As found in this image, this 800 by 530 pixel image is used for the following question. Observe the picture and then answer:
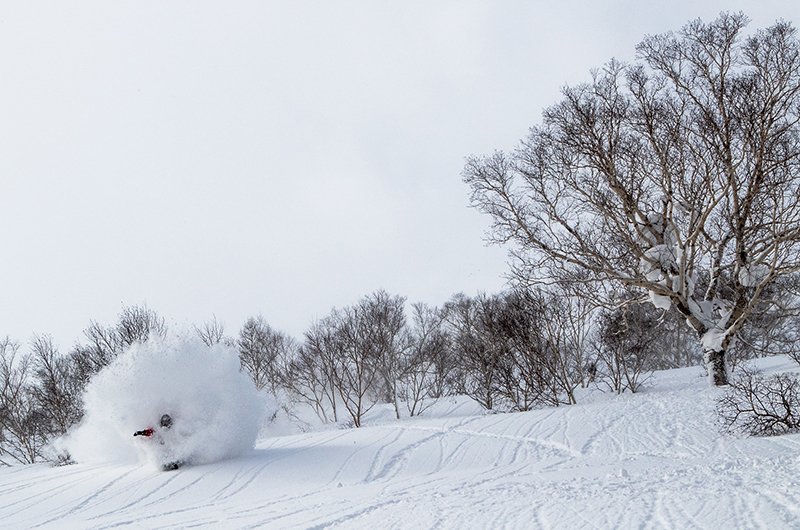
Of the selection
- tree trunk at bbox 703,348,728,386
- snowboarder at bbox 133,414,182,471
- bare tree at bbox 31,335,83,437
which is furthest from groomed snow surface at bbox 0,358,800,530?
bare tree at bbox 31,335,83,437

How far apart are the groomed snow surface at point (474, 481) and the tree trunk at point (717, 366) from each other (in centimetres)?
256

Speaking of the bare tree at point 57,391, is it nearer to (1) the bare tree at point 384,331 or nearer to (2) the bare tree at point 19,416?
(2) the bare tree at point 19,416

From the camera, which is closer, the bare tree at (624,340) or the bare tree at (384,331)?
the bare tree at (624,340)

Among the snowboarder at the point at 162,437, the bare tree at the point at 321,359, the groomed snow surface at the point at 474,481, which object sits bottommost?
the groomed snow surface at the point at 474,481

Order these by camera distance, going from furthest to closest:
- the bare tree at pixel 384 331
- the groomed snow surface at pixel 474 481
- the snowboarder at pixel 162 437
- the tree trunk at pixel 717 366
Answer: the bare tree at pixel 384 331 → the tree trunk at pixel 717 366 → the snowboarder at pixel 162 437 → the groomed snow surface at pixel 474 481

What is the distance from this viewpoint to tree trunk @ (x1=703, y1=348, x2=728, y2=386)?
14008mm

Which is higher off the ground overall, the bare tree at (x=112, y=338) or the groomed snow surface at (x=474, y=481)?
the bare tree at (x=112, y=338)

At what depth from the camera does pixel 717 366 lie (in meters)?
14.1

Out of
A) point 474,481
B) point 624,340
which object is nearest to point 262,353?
point 624,340

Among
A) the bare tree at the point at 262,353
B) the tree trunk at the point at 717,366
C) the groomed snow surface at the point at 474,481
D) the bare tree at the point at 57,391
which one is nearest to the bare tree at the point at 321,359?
the bare tree at the point at 262,353

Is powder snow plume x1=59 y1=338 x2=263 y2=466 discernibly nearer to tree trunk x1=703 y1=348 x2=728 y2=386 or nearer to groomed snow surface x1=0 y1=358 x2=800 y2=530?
groomed snow surface x1=0 y1=358 x2=800 y2=530

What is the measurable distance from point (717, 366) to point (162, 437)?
1394 cm

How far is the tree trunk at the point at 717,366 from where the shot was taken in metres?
14.0

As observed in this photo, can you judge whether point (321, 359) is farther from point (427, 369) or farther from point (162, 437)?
point (162, 437)
